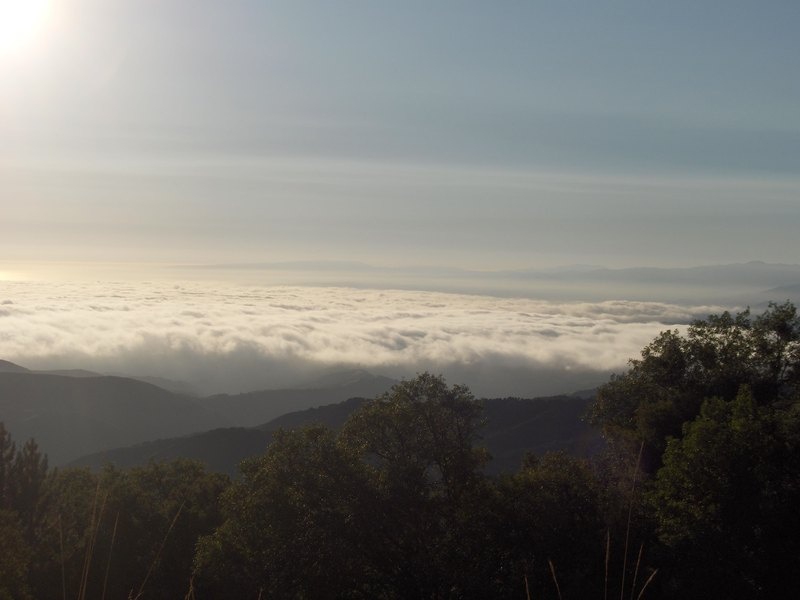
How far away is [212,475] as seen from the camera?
127ft

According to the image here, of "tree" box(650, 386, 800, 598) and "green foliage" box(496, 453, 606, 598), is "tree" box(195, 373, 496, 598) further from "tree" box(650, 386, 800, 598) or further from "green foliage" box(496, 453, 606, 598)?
"tree" box(650, 386, 800, 598)

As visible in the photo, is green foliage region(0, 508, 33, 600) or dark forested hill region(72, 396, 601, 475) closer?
green foliage region(0, 508, 33, 600)

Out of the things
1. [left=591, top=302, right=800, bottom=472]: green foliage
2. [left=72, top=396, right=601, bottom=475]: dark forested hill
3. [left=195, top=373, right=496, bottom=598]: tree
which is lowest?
[left=72, top=396, right=601, bottom=475]: dark forested hill

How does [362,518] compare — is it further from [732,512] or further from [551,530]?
[732,512]

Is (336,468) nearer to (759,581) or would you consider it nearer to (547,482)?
(547,482)

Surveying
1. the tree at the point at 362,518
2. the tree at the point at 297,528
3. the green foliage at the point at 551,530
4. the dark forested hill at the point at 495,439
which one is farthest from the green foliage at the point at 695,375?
the dark forested hill at the point at 495,439

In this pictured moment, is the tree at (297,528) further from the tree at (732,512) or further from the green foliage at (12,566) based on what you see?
the tree at (732,512)

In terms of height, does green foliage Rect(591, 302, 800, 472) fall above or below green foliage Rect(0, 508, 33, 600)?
above

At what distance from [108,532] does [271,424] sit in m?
167

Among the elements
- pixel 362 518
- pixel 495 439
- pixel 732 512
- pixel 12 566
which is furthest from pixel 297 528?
pixel 495 439

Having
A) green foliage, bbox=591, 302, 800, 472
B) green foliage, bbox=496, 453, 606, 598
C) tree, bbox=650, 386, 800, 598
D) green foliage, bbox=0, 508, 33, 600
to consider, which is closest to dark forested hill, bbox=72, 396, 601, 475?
green foliage, bbox=591, 302, 800, 472

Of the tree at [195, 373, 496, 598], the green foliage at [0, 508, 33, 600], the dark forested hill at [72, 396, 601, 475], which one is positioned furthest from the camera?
the dark forested hill at [72, 396, 601, 475]

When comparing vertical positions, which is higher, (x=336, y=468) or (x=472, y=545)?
(x=336, y=468)

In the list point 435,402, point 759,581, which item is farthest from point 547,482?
point 759,581
